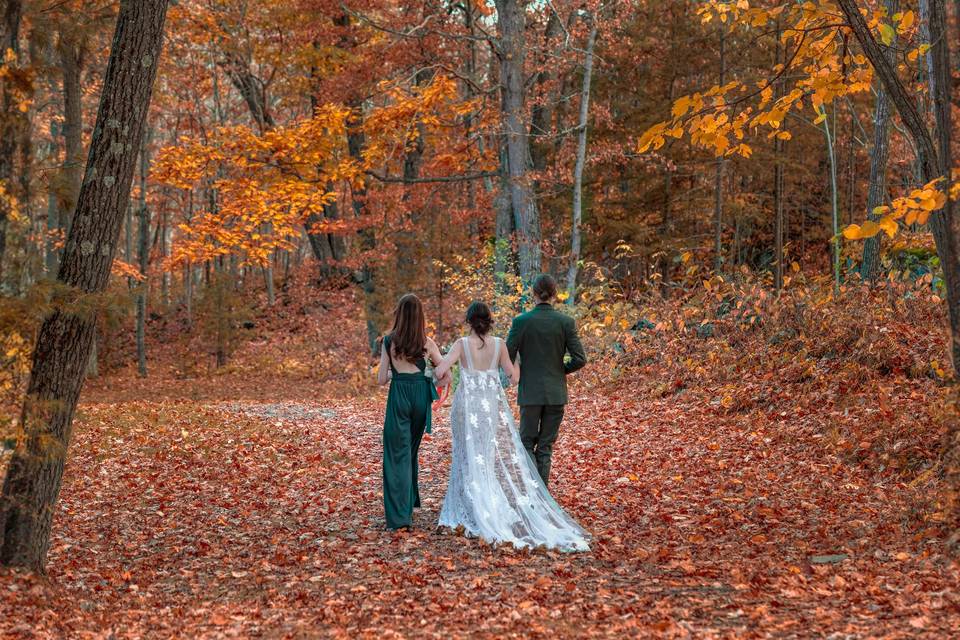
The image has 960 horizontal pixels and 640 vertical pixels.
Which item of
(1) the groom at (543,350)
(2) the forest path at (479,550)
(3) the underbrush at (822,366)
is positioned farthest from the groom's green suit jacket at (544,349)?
(3) the underbrush at (822,366)

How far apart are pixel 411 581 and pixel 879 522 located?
3.73 metres

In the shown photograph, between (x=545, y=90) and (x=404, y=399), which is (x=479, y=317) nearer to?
(x=404, y=399)

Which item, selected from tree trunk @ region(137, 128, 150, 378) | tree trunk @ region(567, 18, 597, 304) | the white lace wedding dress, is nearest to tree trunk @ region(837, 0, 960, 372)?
the white lace wedding dress

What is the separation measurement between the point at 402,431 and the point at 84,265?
9.16ft

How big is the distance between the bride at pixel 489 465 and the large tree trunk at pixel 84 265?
9.00ft

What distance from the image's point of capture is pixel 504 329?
16281mm

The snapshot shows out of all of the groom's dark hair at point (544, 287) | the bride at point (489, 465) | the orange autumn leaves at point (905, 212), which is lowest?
the bride at point (489, 465)

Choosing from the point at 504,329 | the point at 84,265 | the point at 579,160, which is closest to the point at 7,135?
the point at 84,265

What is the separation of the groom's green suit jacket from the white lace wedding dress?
282mm

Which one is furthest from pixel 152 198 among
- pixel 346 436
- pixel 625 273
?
pixel 346 436

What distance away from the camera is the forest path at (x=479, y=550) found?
5.01 m

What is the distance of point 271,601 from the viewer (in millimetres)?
5621

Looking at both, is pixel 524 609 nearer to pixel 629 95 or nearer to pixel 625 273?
pixel 629 95

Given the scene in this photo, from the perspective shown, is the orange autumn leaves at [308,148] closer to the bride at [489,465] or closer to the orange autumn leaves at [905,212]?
the bride at [489,465]
